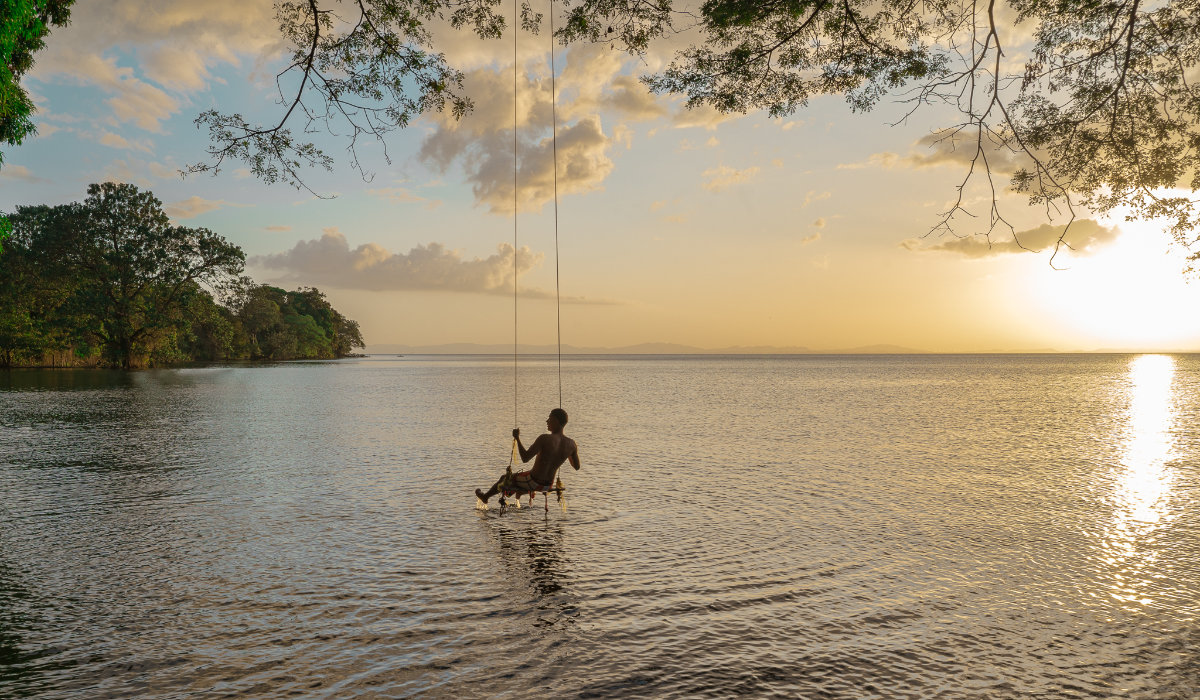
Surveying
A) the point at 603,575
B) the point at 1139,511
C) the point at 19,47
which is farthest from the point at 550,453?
the point at 19,47

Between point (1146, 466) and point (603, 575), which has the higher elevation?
point (603, 575)

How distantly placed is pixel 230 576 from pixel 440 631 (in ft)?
11.7

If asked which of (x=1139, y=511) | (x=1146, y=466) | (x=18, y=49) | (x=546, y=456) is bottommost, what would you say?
(x=1146, y=466)

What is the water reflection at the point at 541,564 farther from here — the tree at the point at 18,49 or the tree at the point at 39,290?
the tree at the point at 39,290

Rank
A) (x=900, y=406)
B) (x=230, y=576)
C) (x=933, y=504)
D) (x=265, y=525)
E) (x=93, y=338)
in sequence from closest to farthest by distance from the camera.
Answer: (x=230, y=576), (x=265, y=525), (x=933, y=504), (x=900, y=406), (x=93, y=338)

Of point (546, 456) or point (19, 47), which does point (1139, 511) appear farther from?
point (19, 47)

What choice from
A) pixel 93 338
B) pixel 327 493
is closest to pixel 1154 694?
pixel 327 493

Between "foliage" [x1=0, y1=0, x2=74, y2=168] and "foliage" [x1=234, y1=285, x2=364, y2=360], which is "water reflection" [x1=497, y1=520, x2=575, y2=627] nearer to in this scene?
"foliage" [x1=0, y1=0, x2=74, y2=168]

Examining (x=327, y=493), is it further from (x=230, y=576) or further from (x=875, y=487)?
(x=875, y=487)

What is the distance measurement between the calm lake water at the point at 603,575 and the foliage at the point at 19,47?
321 inches

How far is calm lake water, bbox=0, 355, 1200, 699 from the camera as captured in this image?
6.11 meters

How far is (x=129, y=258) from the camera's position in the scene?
2879 inches

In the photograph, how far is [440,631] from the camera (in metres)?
7.02

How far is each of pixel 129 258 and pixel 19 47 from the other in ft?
222
